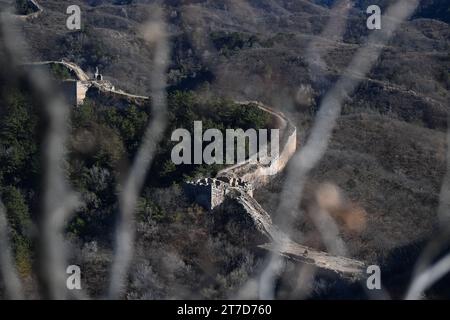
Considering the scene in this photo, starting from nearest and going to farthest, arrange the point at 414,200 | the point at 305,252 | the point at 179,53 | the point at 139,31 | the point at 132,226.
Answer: the point at 305,252 → the point at 132,226 → the point at 414,200 → the point at 179,53 → the point at 139,31

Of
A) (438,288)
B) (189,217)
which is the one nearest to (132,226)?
(189,217)

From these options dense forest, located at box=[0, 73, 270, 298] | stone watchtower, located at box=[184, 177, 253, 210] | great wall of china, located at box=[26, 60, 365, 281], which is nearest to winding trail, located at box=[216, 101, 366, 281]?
great wall of china, located at box=[26, 60, 365, 281]

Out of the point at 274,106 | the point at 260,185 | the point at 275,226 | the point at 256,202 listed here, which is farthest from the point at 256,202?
the point at 274,106

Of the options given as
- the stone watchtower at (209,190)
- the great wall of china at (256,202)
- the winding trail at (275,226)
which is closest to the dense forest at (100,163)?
the stone watchtower at (209,190)

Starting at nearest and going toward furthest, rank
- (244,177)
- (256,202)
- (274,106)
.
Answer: (256,202) < (244,177) < (274,106)

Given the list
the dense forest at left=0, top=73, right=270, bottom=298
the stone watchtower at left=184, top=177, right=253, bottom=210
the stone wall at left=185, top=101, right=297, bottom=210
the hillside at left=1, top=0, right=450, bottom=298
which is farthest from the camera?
the stone wall at left=185, top=101, right=297, bottom=210

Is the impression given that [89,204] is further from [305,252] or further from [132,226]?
[305,252]

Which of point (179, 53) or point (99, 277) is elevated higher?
point (179, 53)

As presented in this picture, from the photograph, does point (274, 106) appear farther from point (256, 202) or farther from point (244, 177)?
point (256, 202)

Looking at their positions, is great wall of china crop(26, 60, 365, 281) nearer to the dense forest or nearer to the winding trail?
the winding trail

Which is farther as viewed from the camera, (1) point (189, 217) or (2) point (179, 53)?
(2) point (179, 53)
